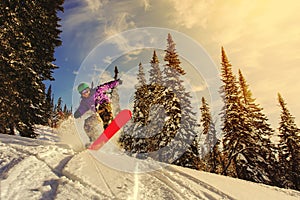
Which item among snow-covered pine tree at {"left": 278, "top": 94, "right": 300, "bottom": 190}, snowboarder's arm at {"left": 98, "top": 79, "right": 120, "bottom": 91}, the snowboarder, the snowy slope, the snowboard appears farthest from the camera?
snow-covered pine tree at {"left": 278, "top": 94, "right": 300, "bottom": 190}

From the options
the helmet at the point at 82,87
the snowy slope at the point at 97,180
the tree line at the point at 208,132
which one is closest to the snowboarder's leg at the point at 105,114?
the helmet at the point at 82,87

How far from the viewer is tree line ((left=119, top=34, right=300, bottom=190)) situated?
68.5 feet

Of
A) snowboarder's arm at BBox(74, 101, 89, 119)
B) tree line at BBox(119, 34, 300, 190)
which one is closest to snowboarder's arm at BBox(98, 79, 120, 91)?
snowboarder's arm at BBox(74, 101, 89, 119)

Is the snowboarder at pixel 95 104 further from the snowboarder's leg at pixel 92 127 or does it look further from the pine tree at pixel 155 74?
the pine tree at pixel 155 74

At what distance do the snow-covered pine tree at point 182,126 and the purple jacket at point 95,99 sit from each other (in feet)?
36.9

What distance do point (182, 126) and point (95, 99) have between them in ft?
41.5

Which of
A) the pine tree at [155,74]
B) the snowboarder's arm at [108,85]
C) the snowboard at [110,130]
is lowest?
the snowboard at [110,130]

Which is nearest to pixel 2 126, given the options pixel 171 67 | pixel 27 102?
pixel 27 102

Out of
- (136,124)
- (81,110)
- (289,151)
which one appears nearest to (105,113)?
(81,110)

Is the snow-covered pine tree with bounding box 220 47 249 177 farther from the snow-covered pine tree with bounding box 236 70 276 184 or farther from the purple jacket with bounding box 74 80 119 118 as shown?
the purple jacket with bounding box 74 80 119 118

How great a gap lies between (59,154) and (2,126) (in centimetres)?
870

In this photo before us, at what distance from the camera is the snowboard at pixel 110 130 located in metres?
8.89

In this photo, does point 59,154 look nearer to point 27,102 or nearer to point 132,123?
point 27,102

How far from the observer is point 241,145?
830 inches
